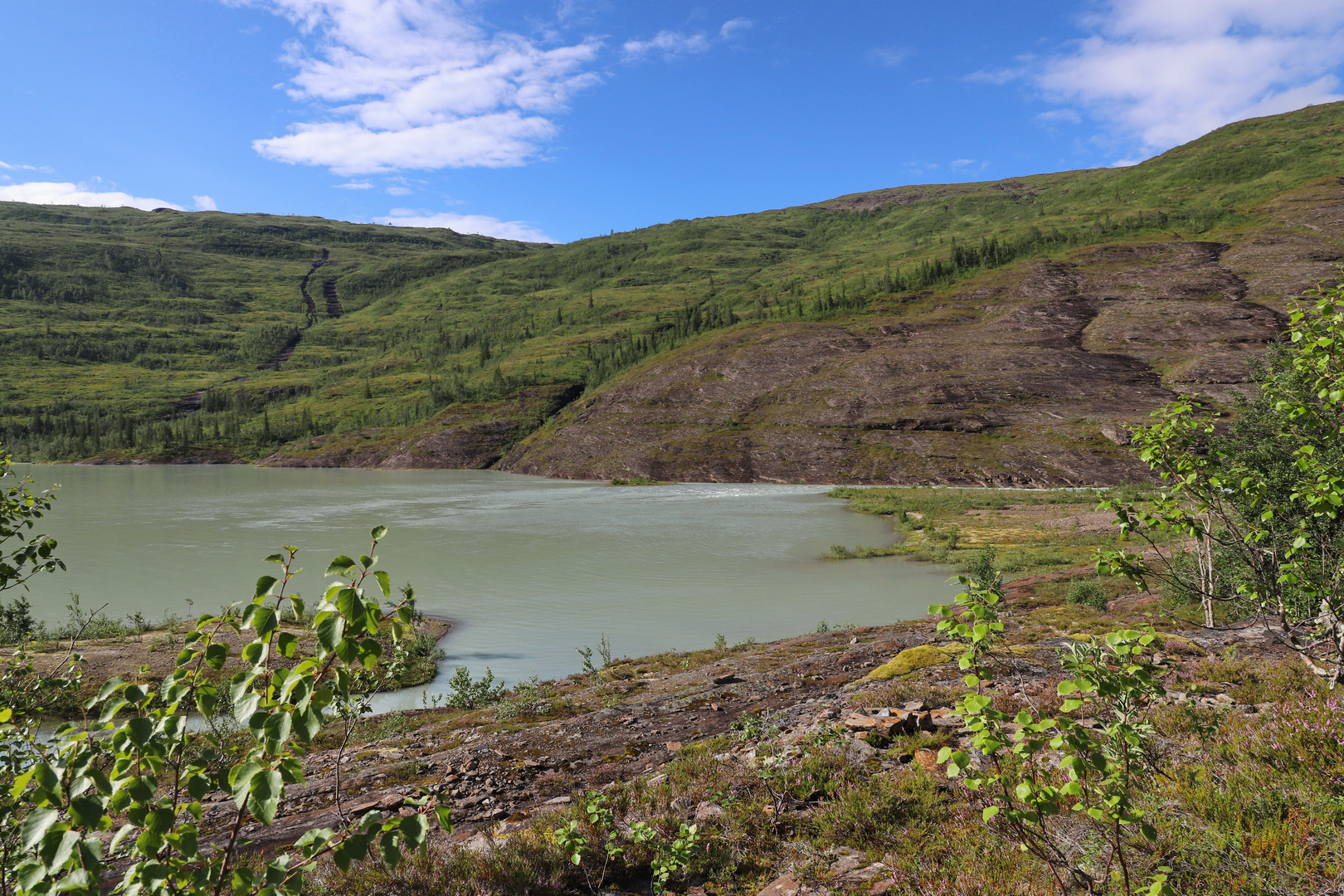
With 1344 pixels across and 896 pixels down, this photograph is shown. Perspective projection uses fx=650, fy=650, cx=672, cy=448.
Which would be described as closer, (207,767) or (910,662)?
(207,767)

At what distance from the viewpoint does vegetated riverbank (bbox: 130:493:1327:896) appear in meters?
5.49

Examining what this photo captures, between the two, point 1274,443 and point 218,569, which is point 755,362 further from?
point 1274,443

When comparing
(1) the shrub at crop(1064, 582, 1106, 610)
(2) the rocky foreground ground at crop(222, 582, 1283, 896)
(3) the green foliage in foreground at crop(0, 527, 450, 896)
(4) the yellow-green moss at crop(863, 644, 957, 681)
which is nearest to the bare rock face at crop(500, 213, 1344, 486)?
(1) the shrub at crop(1064, 582, 1106, 610)

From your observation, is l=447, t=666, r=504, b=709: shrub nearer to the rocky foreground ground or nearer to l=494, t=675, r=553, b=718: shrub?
l=494, t=675, r=553, b=718: shrub

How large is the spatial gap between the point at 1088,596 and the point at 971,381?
304 feet

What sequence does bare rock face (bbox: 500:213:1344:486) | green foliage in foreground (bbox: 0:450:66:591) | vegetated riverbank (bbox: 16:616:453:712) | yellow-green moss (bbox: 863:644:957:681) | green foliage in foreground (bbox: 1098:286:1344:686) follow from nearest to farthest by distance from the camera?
green foliage in foreground (bbox: 1098:286:1344:686)
green foliage in foreground (bbox: 0:450:66:591)
yellow-green moss (bbox: 863:644:957:681)
vegetated riverbank (bbox: 16:616:453:712)
bare rock face (bbox: 500:213:1344:486)

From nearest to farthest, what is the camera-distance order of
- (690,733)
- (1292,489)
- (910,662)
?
1. (1292,489)
2. (690,733)
3. (910,662)

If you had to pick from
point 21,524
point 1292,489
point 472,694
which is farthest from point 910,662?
point 21,524

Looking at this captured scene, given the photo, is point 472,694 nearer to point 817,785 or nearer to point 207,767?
point 817,785

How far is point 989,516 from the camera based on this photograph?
181 ft

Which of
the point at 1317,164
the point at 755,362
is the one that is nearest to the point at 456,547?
the point at 755,362

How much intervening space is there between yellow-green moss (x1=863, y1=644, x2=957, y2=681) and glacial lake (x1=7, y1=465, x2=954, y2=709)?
10014 millimetres

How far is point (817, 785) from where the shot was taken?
309 inches

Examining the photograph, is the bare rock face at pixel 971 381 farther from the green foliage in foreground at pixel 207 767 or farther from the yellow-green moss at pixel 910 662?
the green foliage in foreground at pixel 207 767
